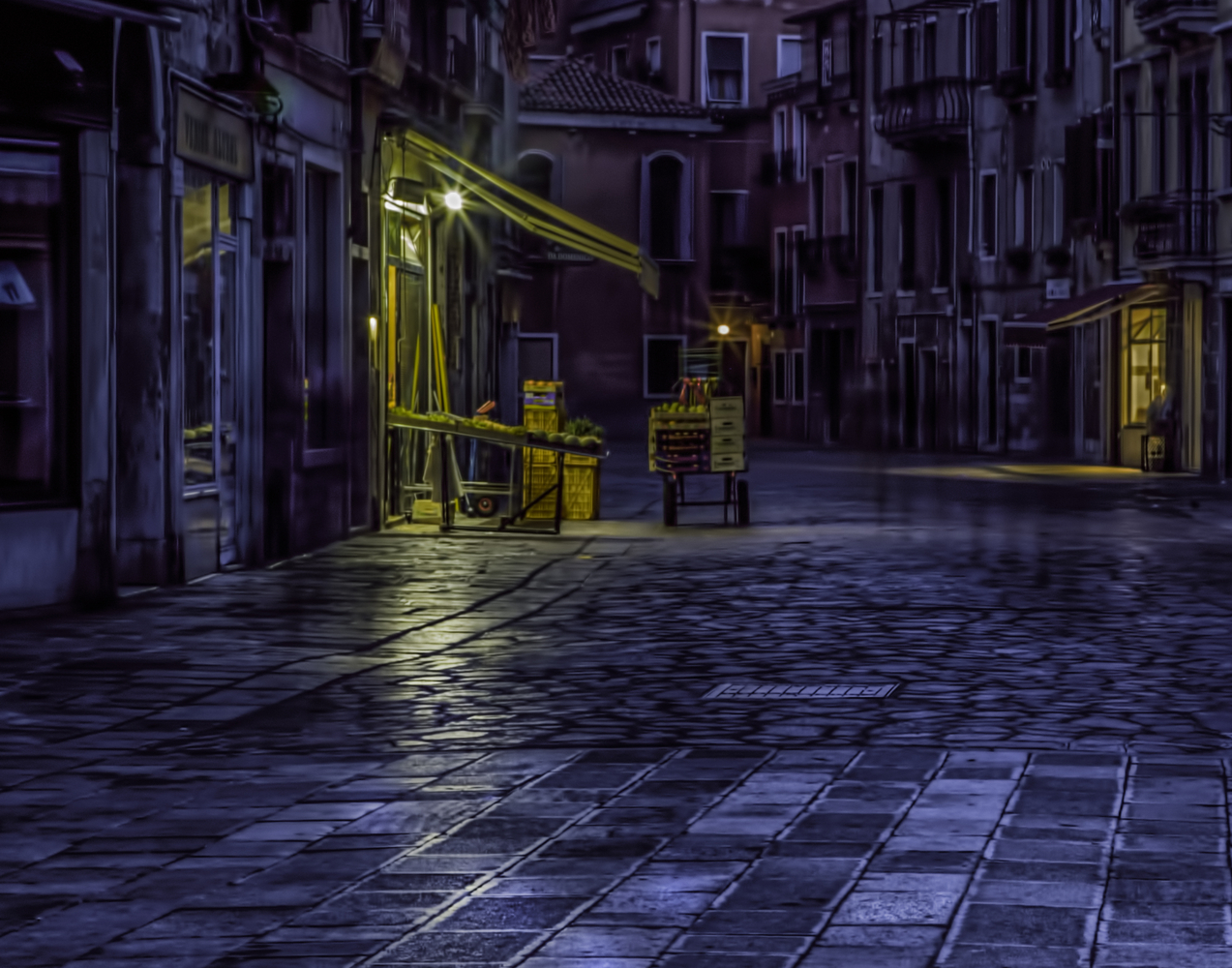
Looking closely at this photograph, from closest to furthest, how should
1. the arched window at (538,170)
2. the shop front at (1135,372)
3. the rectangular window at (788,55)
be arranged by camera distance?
the shop front at (1135,372) < the arched window at (538,170) < the rectangular window at (788,55)

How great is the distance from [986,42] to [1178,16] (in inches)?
549

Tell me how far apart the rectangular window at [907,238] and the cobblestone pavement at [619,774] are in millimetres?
39372

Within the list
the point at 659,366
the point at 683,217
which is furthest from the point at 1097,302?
the point at 659,366

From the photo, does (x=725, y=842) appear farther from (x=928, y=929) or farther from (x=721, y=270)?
(x=721, y=270)

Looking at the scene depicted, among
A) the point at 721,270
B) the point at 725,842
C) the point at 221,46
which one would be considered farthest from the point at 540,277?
the point at 725,842

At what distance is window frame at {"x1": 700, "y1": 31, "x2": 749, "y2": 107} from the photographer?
67.2m

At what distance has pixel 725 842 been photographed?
7.16 m

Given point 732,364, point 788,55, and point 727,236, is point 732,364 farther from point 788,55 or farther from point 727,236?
point 788,55

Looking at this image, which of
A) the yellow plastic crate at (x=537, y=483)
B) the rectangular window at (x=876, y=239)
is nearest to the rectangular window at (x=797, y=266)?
the rectangular window at (x=876, y=239)

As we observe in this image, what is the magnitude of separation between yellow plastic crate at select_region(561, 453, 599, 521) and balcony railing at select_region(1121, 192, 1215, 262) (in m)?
15.9

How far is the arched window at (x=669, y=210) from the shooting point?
6419 cm

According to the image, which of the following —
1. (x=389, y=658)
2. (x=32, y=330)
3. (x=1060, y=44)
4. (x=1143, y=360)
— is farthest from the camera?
(x=1060, y=44)

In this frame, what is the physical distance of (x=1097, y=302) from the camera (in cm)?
4294

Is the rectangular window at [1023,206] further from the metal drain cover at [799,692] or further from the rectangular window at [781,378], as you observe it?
the metal drain cover at [799,692]
